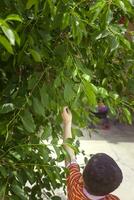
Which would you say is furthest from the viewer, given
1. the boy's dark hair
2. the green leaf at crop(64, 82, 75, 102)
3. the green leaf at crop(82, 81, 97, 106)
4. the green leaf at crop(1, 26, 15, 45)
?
the boy's dark hair

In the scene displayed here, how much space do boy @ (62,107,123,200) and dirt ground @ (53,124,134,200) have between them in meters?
2.47

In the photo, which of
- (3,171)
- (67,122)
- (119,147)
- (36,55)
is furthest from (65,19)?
(119,147)

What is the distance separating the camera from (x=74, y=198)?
1.51m

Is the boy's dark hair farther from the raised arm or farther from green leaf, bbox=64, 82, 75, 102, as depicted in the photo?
green leaf, bbox=64, 82, 75, 102

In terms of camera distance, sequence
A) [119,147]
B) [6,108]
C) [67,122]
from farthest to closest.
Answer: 1. [119,147]
2. [67,122]
3. [6,108]

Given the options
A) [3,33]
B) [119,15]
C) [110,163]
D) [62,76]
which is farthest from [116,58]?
[3,33]

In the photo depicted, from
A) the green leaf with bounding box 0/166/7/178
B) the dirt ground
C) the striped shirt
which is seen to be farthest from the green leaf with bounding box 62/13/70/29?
the dirt ground

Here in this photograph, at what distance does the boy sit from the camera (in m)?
1.35

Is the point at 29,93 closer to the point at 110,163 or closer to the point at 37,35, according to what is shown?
the point at 37,35

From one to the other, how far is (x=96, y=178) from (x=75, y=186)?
200 millimetres

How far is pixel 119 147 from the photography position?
5492 mm

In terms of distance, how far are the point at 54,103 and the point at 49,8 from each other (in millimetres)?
302

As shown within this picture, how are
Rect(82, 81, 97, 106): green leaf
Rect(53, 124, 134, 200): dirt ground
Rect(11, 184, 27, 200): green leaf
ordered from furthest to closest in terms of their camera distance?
Rect(53, 124, 134, 200): dirt ground, Rect(11, 184, 27, 200): green leaf, Rect(82, 81, 97, 106): green leaf

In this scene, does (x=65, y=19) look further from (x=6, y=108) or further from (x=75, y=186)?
(x=75, y=186)
